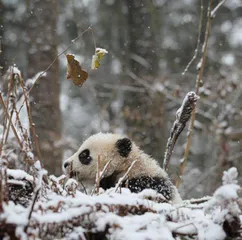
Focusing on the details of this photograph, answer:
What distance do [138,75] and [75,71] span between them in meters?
10.6

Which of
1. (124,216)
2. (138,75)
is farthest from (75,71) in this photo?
(138,75)

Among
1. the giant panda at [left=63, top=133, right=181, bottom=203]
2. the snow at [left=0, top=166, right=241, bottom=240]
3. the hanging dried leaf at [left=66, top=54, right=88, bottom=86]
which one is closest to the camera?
the snow at [left=0, top=166, right=241, bottom=240]

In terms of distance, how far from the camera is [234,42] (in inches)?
668

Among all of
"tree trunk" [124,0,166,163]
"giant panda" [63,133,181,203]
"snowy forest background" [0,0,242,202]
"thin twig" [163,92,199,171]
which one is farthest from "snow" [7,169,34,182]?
"tree trunk" [124,0,166,163]

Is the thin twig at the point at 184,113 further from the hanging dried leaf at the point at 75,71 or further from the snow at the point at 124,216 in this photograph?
the snow at the point at 124,216

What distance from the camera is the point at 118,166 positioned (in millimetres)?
3850

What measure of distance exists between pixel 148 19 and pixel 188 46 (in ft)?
7.45

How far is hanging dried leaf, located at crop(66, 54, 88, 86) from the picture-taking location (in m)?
2.69

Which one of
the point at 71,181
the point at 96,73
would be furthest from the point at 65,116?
the point at 71,181

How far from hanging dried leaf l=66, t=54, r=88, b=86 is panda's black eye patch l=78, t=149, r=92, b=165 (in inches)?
59.8

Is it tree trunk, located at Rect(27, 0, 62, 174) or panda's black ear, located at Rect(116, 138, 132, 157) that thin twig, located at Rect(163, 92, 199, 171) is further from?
tree trunk, located at Rect(27, 0, 62, 174)

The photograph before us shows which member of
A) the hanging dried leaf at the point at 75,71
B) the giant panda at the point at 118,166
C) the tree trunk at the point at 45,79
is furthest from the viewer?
the tree trunk at the point at 45,79

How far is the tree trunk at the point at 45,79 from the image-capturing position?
286 inches

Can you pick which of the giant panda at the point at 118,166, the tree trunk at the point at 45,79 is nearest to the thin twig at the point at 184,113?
the giant panda at the point at 118,166
